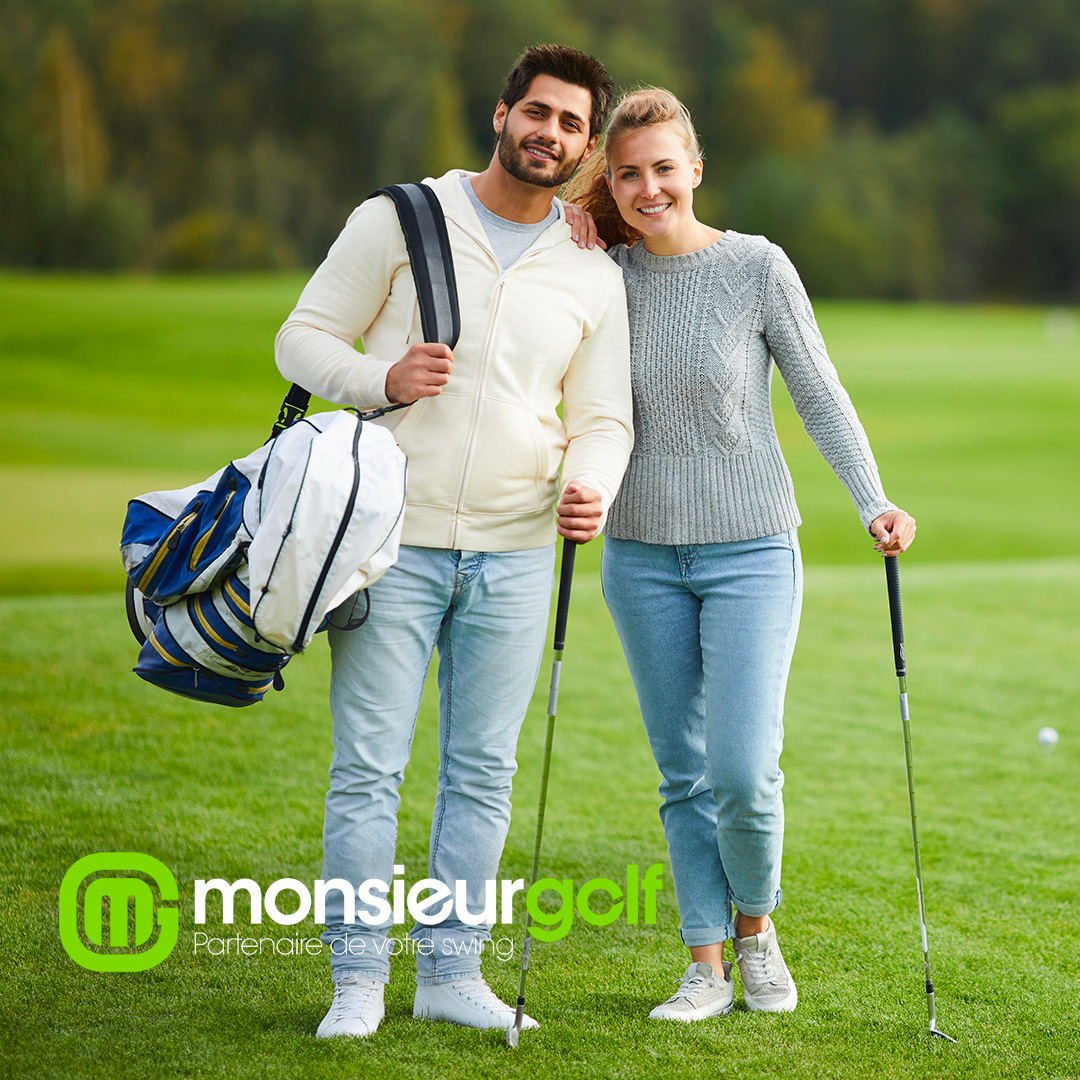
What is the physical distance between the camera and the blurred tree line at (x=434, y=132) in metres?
32.9

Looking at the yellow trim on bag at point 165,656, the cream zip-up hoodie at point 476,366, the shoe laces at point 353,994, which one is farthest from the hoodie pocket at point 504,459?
the shoe laces at point 353,994

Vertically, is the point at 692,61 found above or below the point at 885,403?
above

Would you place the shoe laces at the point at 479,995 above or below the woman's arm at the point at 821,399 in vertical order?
below

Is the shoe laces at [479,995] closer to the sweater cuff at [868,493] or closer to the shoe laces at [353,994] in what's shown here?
the shoe laces at [353,994]

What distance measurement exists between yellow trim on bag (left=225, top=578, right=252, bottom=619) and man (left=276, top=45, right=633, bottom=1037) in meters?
0.24

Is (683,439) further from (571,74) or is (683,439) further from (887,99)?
(887,99)

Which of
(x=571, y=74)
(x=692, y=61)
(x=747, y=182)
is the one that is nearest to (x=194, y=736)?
(x=571, y=74)

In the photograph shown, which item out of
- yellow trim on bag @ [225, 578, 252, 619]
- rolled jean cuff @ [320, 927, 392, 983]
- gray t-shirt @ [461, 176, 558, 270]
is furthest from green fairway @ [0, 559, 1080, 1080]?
gray t-shirt @ [461, 176, 558, 270]

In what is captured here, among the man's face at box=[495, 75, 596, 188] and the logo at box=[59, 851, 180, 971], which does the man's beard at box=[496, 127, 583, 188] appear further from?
the logo at box=[59, 851, 180, 971]

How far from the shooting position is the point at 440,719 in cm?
252

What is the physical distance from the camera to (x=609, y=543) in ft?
8.77

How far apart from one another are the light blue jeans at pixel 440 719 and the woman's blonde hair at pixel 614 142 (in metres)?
0.68

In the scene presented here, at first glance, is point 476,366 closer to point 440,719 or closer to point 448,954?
point 440,719

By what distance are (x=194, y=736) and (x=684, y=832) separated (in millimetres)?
2235
